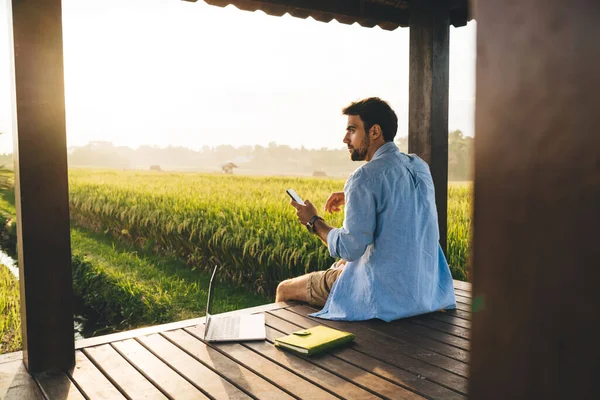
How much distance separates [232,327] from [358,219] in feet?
2.85

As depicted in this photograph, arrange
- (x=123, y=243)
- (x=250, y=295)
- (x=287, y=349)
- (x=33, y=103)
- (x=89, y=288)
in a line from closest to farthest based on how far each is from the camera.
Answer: (x=33, y=103)
(x=287, y=349)
(x=250, y=295)
(x=89, y=288)
(x=123, y=243)

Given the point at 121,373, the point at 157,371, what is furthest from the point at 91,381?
the point at 157,371

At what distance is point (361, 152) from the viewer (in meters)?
2.96

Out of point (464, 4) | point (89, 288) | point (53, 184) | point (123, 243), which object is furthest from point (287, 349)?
point (123, 243)

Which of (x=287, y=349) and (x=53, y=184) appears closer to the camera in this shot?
(x=53, y=184)

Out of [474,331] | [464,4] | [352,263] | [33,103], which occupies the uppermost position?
[464,4]

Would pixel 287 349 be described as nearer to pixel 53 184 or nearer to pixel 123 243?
pixel 53 184

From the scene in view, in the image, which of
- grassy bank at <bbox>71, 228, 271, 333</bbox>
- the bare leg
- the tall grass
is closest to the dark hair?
the bare leg

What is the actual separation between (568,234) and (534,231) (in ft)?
0.09

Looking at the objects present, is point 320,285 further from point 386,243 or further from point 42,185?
point 42,185

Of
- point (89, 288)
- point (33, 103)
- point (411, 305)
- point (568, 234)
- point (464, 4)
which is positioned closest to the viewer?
point (568, 234)

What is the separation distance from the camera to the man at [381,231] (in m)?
2.72

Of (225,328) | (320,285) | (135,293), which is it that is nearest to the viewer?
(225,328)

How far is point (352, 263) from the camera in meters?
2.97
